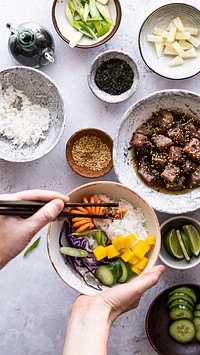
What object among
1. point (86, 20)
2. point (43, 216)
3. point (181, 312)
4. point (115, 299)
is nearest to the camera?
point (43, 216)

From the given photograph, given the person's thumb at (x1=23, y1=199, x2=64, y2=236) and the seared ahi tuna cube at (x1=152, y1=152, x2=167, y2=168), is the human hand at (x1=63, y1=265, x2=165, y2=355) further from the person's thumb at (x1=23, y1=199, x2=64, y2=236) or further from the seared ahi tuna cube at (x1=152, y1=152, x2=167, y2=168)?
the seared ahi tuna cube at (x1=152, y1=152, x2=167, y2=168)

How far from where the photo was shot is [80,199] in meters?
3.53

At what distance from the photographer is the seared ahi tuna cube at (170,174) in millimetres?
3564

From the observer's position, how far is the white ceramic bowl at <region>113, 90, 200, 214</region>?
11.7ft

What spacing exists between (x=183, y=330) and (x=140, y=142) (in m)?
1.10

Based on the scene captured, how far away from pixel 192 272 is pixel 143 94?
43.7 inches

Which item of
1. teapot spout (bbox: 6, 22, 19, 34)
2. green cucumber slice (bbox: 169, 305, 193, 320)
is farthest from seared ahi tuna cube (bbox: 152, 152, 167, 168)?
teapot spout (bbox: 6, 22, 19, 34)

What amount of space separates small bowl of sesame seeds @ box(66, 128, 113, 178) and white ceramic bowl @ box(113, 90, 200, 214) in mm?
81

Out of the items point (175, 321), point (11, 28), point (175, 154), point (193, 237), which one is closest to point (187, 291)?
point (175, 321)

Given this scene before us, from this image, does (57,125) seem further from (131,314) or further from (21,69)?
(131,314)

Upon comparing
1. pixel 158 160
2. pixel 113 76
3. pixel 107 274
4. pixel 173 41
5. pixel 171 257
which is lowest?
pixel 171 257

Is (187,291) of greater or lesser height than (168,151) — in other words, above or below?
below

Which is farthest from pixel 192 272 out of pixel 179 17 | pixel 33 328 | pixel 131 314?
pixel 179 17

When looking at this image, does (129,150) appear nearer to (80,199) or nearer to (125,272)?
(80,199)
